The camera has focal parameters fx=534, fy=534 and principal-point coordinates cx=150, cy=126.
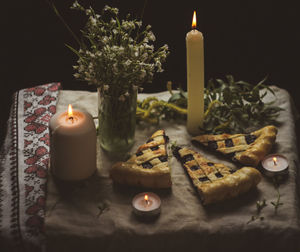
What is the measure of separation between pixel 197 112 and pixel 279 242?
585mm

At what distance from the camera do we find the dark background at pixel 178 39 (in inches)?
100

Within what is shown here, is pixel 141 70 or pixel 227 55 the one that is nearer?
pixel 141 70

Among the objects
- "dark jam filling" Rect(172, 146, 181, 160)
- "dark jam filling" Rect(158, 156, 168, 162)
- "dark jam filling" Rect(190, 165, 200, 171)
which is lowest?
"dark jam filling" Rect(190, 165, 200, 171)

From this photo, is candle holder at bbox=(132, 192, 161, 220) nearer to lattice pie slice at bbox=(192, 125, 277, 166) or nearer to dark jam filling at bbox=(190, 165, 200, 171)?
dark jam filling at bbox=(190, 165, 200, 171)

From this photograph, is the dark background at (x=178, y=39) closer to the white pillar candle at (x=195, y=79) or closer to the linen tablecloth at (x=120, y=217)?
the white pillar candle at (x=195, y=79)

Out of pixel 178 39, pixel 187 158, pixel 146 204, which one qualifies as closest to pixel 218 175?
pixel 187 158

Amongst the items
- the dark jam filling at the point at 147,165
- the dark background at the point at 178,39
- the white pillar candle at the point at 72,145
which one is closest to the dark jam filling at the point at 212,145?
the dark jam filling at the point at 147,165

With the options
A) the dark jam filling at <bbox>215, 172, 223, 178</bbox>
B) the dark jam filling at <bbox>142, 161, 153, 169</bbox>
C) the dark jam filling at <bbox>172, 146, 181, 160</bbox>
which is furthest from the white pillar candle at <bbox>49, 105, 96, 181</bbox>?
the dark jam filling at <bbox>215, 172, 223, 178</bbox>

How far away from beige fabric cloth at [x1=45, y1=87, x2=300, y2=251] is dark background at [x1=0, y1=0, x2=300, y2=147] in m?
1.11

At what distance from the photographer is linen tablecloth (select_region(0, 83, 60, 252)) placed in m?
1.48

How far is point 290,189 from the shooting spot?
161cm

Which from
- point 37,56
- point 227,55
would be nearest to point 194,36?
point 227,55

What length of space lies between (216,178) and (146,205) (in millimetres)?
239

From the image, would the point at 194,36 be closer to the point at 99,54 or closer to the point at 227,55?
the point at 99,54
